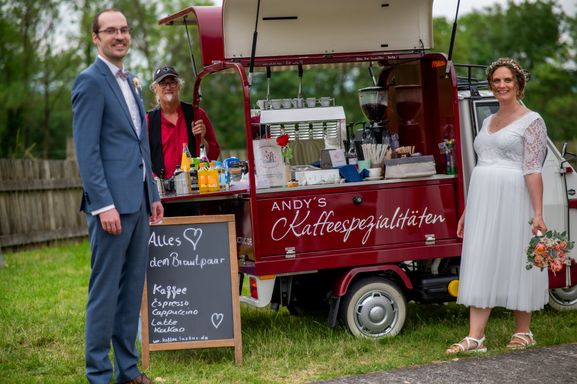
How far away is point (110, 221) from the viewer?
5.17 meters

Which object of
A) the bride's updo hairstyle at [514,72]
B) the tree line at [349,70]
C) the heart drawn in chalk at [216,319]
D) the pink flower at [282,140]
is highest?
the tree line at [349,70]

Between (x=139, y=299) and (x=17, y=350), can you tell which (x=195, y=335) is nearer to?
(x=139, y=299)

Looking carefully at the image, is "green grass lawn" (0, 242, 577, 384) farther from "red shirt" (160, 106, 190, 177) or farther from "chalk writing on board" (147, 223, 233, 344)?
"red shirt" (160, 106, 190, 177)

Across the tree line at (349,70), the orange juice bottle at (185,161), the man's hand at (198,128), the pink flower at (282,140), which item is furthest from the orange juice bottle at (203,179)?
the tree line at (349,70)

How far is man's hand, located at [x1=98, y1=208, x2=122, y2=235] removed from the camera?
5168 millimetres

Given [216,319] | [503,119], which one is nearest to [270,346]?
[216,319]

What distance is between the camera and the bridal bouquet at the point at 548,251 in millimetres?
6141

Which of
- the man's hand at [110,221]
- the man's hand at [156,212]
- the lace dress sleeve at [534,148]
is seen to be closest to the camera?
the man's hand at [110,221]

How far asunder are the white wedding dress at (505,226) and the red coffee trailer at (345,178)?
650mm

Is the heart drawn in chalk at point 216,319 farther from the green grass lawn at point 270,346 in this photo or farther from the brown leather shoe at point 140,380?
the brown leather shoe at point 140,380

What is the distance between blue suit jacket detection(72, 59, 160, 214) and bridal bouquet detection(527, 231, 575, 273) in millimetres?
2757

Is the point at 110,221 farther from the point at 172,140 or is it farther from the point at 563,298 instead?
the point at 563,298

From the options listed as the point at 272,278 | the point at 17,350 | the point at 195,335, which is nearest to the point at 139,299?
the point at 195,335

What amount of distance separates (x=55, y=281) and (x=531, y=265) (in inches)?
245
